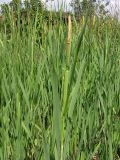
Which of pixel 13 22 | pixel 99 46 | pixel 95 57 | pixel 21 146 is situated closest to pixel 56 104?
pixel 21 146

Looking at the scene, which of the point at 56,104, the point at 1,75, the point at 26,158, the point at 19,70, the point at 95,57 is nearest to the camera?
the point at 56,104

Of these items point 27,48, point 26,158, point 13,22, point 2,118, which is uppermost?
point 13,22

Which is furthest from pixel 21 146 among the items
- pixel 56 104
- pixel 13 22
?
Answer: pixel 13 22

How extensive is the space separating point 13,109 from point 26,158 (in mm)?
164

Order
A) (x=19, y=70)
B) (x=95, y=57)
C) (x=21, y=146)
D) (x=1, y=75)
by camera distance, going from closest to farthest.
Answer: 1. (x=21, y=146)
2. (x=1, y=75)
3. (x=19, y=70)
4. (x=95, y=57)

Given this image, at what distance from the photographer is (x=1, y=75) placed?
1146 millimetres

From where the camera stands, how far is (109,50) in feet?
5.04

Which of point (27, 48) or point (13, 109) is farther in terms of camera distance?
point (27, 48)

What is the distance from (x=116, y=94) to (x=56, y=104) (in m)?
0.79

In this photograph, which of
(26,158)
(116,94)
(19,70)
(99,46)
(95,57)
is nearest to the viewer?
(26,158)

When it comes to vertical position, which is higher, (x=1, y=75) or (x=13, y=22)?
(x=13, y=22)

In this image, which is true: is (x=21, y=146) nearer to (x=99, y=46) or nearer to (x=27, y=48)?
(x=27, y=48)

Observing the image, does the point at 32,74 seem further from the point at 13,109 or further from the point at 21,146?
the point at 21,146

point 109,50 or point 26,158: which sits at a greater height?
point 109,50
